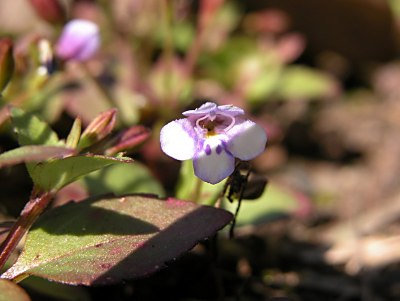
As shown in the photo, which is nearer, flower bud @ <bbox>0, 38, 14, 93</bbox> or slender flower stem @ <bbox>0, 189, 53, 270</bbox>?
slender flower stem @ <bbox>0, 189, 53, 270</bbox>

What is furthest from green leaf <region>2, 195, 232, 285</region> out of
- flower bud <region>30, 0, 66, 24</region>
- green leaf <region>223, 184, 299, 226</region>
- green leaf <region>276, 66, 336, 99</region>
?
green leaf <region>276, 66, 336, 99</region>

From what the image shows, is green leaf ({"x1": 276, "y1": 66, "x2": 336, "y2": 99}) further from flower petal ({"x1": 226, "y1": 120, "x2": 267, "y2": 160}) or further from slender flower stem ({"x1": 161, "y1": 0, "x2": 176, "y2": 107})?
flower petal ({"x1": 226, "y1": 120, "x2": 267, "y2": 160})

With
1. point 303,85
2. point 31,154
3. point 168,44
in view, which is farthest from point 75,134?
point 303,85

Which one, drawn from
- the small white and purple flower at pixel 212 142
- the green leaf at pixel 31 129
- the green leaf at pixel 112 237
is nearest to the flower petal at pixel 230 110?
the small white and purple flower at pixel 212 142

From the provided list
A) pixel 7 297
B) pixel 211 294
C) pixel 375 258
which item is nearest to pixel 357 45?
pixel 375 258

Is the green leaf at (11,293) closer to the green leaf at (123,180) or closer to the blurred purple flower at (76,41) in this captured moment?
the green leaf at (123,180)

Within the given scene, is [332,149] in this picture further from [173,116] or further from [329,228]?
[173,116]

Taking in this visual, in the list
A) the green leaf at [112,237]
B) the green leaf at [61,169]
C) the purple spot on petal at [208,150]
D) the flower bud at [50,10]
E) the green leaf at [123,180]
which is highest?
the flower bud at [50,10]
